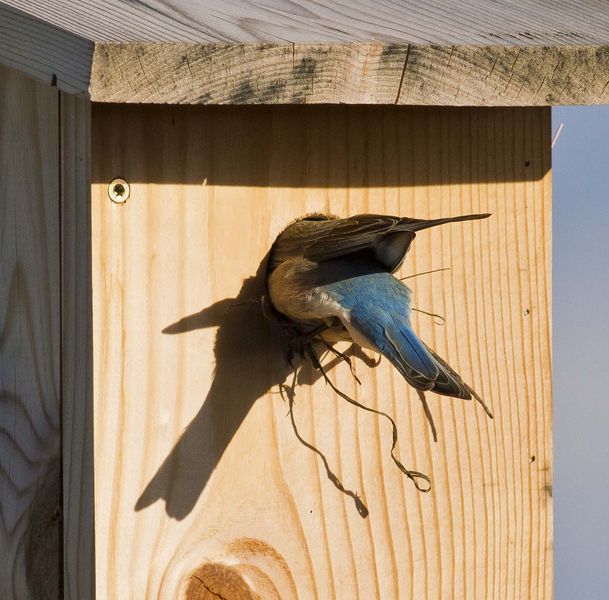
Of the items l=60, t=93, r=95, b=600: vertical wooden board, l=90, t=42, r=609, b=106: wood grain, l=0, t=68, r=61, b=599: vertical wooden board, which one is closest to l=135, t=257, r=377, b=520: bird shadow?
l=60, t=93, r=95, b=600: vertical wooden board

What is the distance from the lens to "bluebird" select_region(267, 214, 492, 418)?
6.23 ft

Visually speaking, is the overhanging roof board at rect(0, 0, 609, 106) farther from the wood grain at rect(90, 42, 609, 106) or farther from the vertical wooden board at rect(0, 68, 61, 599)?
the vertical wooden board at rect(0, 68, 61, 599)

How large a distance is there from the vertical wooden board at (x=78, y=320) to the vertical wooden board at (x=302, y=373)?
33mm

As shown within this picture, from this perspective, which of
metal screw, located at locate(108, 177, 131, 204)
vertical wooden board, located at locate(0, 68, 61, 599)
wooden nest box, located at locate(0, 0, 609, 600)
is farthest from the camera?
vertical wooden board, located at locate(0, 68, 61, 599)

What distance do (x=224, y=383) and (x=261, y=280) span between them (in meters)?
0.19

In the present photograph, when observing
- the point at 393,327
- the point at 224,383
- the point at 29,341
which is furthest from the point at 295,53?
the point at 29,341

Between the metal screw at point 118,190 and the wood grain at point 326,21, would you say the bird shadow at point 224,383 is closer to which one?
the metal screw at point 118,190

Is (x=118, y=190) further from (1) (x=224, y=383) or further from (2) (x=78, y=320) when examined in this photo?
(1) (x=224, y=383)

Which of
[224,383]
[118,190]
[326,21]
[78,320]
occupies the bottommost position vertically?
[224,383]

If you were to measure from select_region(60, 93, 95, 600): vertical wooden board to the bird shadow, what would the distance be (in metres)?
0.13

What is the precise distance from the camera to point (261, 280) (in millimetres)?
2131

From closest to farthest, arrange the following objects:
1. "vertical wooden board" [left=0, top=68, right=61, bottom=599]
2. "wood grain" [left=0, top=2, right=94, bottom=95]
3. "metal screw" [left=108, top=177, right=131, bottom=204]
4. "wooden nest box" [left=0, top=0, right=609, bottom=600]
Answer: "wood grain" [left=0, top=2, right=94, bottom=95], "wooden nest box" [left=0, top=0, right=609, bottom=600], "metal screw" [left=108, top=177, right=131, bottom=204], "vertical wooden board" [left=0, top=68, right=61, bottom=599]

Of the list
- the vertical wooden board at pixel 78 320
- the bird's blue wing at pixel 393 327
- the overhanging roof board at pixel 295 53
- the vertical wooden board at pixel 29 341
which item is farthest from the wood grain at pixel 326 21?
the bird's blue wing at pixel 393 327

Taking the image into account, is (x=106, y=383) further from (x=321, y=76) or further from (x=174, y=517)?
(x=321, y=76)
